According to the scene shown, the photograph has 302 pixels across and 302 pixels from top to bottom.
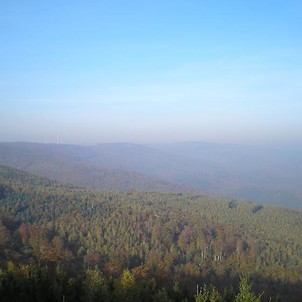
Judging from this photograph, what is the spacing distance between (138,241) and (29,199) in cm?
4193

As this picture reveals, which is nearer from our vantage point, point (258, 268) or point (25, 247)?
point (25, 247)

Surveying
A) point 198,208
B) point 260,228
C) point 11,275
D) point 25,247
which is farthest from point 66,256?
point 198,208

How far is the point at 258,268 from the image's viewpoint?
71.9 meters

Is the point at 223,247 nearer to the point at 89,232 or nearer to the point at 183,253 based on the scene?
the point at 183,253

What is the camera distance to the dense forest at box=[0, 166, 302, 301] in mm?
31469

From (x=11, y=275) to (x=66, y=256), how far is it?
102 ft

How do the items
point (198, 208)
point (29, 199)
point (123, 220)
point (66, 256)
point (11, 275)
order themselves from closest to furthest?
1. point (11, 275)
2. point (66, 256)
3. point (123, 220)
4. point (29, 199)
5. point (198, 208)

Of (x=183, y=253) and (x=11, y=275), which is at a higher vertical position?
(x=11, y=275)

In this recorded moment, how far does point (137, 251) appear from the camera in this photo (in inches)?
3127

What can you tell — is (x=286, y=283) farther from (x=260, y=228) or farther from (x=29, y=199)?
(x=29, y=199)

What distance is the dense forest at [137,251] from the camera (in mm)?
31469

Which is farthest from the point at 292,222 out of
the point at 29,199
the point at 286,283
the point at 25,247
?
the point at 25,247

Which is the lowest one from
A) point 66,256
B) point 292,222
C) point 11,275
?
point 292,222

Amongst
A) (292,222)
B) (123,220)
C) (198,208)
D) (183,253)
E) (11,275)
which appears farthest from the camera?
(198,208)
